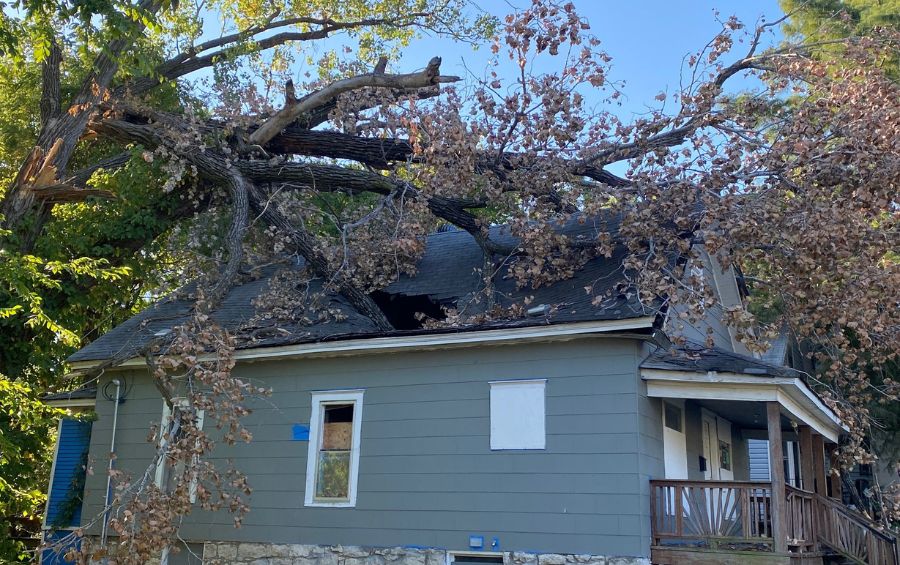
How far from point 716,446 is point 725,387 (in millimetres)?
3880

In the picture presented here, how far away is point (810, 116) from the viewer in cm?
1227

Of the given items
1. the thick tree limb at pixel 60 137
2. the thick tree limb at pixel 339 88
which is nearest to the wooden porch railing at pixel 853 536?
the thick tree limb at pixel 339 88

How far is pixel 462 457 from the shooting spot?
10.5 metres

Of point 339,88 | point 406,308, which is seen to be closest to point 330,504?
point 406,308

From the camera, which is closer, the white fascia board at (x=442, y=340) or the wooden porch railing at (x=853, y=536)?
the white fascia board at (x=442, y=340)

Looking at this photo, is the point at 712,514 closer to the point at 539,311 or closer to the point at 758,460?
the point at 539,311

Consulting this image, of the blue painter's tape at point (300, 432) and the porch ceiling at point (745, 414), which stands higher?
the porch ceiling at point (745, 414)

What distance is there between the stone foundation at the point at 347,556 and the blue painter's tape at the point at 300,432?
1.41 metres

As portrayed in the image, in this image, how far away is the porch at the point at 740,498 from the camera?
364 inches

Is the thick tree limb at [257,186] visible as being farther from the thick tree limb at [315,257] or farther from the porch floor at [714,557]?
the porch floor at [714,557]

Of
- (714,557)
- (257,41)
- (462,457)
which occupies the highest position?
(257,41)

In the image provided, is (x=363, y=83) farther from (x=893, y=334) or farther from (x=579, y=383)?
(x=893, y=334)

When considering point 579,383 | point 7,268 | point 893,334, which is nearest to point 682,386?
point 579,383

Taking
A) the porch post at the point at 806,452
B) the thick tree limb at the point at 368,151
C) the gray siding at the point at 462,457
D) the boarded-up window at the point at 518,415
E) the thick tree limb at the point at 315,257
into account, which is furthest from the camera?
the thick tree limb at the point at 368,151
